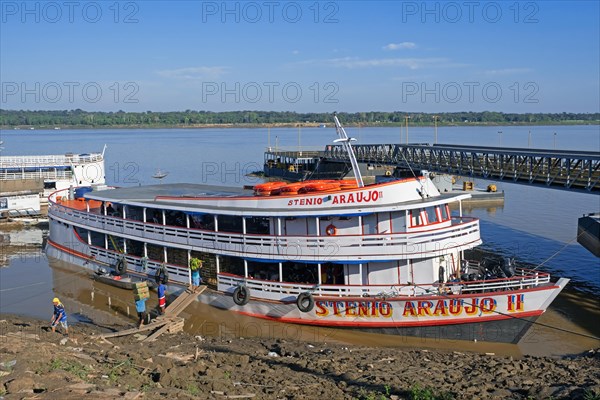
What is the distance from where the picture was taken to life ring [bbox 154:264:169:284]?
20.9m

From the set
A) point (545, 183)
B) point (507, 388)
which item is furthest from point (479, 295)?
point (545, 183)

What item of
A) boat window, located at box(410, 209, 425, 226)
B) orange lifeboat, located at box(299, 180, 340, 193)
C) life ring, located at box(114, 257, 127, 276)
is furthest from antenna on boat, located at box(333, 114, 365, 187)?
life ring, located at box(114, 257, 127, 276)

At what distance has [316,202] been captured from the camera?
60.1 feet

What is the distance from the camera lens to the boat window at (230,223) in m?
20.6

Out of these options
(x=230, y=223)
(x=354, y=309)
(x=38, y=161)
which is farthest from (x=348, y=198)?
(x=38, y=161)

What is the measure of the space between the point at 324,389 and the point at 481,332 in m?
6.69

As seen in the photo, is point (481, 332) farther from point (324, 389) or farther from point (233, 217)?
point (233, 217)

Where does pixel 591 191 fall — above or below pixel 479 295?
above

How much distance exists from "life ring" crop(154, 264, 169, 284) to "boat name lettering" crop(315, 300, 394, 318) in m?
5.81

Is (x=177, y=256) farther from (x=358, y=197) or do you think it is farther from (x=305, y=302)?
(x=358, y=197)

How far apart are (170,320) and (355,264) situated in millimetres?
5569

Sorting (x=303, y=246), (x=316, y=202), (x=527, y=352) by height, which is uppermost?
(x=316, y=202)

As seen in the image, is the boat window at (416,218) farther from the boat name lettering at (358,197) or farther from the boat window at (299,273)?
the boat window at (299,273)

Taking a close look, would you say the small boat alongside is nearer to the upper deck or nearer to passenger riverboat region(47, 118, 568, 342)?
passenger riverboat region(47, 118, 568, 342)
